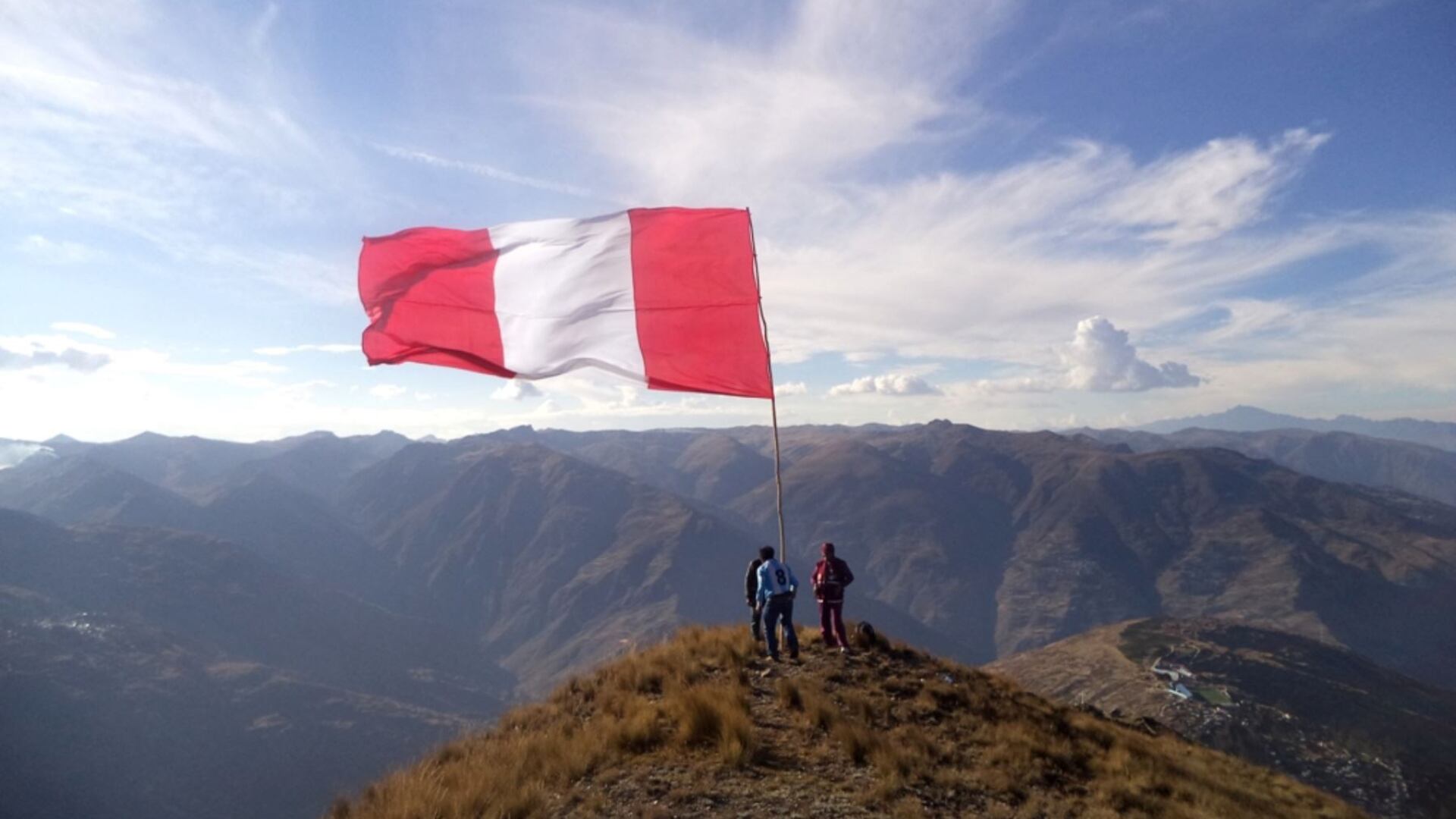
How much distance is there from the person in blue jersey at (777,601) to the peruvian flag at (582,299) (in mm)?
3422

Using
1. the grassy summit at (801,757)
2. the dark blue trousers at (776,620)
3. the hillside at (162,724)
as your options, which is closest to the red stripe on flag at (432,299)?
the grassy summit at (801,757)

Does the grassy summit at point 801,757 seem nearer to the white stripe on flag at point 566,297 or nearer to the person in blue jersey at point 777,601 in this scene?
the person in blue jersey at point 777,601

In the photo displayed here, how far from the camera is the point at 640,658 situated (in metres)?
14.1

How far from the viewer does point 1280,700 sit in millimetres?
75938

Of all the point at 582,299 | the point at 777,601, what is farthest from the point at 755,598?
the point at 582,299

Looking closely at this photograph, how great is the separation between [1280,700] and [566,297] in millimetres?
91128

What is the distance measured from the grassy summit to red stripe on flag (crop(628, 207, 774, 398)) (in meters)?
5.12

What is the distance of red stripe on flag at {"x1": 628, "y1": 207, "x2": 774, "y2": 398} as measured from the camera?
1318cm

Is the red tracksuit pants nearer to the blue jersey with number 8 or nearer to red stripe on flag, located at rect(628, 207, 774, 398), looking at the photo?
the blue jersey with number 8

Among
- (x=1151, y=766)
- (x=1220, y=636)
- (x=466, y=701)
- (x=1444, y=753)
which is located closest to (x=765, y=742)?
(x=1151, y=766)

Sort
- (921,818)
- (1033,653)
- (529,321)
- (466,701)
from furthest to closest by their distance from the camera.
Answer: (466,701)
(1033,653)
(529,321)
(921,818)

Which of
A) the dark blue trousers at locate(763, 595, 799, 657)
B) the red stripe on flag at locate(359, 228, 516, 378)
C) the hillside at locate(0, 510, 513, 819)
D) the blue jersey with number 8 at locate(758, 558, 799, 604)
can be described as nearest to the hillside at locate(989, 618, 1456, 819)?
the dark blue trousers at locate(763, 595, 799, 657)

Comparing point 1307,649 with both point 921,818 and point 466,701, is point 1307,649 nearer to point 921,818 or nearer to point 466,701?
point 921,818

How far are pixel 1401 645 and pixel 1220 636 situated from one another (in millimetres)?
138259
